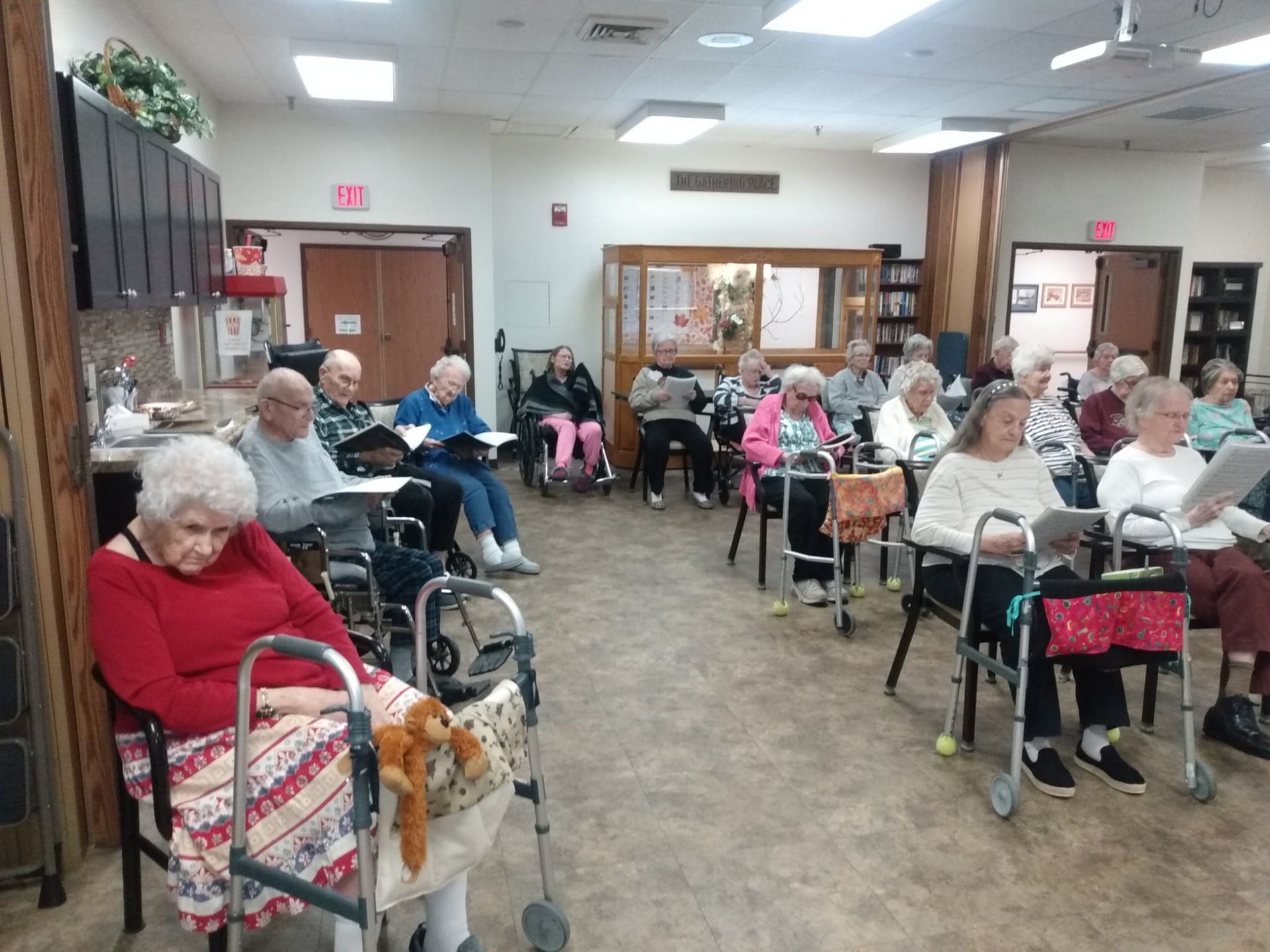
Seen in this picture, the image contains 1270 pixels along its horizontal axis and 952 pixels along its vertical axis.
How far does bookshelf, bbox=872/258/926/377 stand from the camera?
8.55 metres

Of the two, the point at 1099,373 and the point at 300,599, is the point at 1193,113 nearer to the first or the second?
the point at 1099,373

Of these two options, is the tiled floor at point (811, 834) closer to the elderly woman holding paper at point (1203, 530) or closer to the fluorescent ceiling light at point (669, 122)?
the elderly woman holding paper at point (1203, 530)

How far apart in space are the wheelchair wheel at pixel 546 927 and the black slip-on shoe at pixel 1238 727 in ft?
7.59

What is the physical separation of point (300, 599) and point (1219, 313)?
32.8 ft

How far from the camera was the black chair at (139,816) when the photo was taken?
5.63 feet

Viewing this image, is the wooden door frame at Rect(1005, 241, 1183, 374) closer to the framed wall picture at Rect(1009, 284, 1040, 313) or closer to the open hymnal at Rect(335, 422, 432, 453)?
the framed wall picture at Rect(1009, 284, 1040, 313)

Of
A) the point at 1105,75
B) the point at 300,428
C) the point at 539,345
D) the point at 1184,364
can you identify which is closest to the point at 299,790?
the point at 300,428

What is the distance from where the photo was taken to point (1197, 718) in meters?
3.24

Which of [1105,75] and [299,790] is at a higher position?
[1105,75]

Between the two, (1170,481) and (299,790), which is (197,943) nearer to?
(299,790)

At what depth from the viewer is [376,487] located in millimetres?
3006

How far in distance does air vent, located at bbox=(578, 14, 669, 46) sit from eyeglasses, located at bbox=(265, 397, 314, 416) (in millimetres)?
2681

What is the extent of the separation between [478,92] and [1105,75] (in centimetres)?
390

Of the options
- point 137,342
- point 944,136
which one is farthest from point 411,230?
point 944,136
